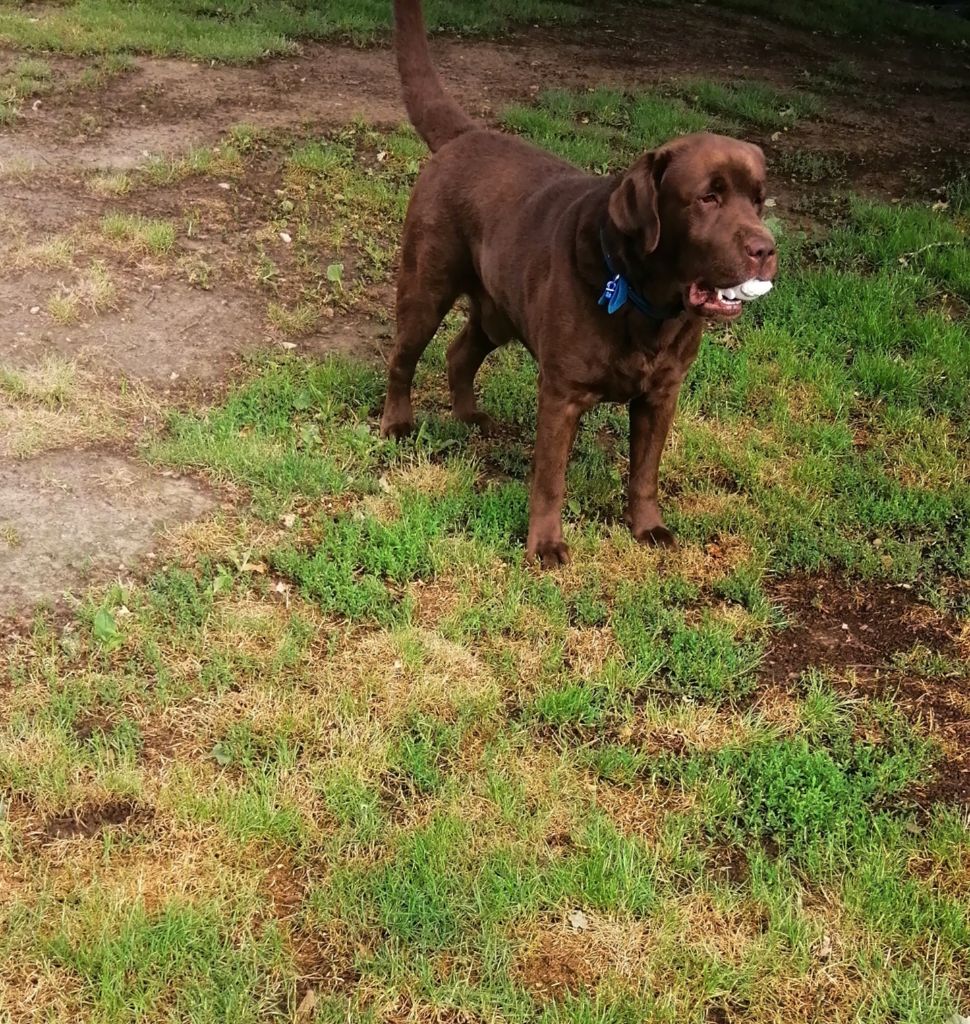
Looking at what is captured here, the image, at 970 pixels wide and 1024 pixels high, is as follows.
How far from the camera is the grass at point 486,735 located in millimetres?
2514

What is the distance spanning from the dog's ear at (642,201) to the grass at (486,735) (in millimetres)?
1213

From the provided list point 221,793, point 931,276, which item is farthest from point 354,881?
point 931,276

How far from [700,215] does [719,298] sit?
253mm

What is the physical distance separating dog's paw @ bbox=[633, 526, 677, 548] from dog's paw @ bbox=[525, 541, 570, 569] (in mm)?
336

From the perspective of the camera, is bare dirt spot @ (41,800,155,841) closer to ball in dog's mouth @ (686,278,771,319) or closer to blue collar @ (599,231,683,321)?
blue collar @ (599,231,683,321)

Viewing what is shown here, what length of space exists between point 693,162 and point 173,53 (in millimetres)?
7053

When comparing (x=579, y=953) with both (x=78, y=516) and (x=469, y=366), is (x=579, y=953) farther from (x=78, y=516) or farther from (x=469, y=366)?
(x=469, y=366)

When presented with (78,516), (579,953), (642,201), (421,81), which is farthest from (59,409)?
(579,953)

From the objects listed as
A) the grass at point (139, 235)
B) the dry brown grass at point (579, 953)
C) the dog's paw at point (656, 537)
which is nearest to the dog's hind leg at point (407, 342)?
the dog's paw at point (656, 537)

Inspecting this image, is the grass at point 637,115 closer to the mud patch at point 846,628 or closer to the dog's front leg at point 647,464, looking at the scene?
the dog's front leg at point 647,464

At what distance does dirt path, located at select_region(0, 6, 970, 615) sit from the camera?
401 centimetres

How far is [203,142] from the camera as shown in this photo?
23.9 ft

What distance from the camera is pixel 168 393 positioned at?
4801 millimetres

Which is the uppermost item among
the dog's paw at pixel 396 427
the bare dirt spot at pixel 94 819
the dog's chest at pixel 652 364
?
the dog's chest at pixel 652 364
